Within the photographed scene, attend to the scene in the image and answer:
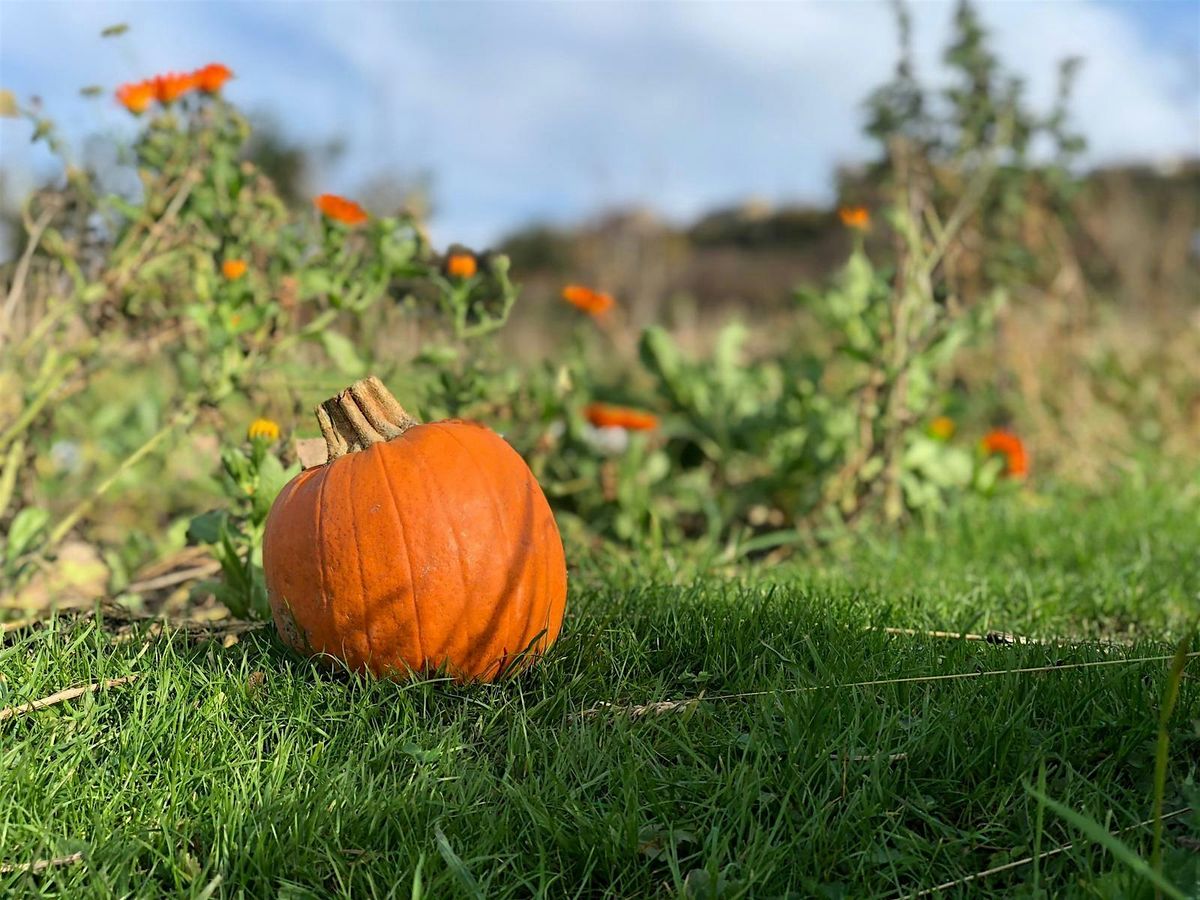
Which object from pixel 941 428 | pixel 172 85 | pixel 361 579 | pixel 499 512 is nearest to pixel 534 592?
pixel 499 512

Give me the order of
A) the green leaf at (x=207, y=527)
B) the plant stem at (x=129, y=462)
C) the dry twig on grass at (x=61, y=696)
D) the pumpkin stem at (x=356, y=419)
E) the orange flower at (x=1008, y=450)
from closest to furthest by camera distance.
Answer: the dry twig on grass at (x=61, y=696) < the pumpkin stem at (x=356, y=419) < the green leaf at (x=207, y=527) < the plant stem at (x=129, y=462) < the orange flower at (x=1008, y=450)

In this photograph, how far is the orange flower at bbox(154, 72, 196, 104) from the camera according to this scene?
11.5ft

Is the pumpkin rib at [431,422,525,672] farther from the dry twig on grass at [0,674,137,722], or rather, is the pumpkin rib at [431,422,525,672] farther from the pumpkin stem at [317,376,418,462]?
the dry twig on grass at [0,674,137,722]

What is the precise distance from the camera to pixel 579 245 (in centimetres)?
2431

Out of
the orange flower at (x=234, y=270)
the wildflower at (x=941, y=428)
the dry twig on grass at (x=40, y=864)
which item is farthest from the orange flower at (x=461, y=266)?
the wildflower at (x=941, y=428)

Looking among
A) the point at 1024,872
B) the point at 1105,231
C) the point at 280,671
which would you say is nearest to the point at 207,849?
the point at 280,671

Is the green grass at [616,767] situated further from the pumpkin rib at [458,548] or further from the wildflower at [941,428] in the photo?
the wildflower at [941,428]

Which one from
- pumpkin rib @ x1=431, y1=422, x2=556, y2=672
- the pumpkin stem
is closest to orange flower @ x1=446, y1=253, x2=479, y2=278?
the pumpkin stem

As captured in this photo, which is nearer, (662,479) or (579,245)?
(662,479)

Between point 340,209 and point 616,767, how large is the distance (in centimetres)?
209

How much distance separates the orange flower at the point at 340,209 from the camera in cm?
323

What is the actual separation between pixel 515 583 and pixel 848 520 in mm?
2598

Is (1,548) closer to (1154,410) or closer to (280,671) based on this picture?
(280,671)

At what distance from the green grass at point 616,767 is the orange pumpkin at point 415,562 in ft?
0.28
